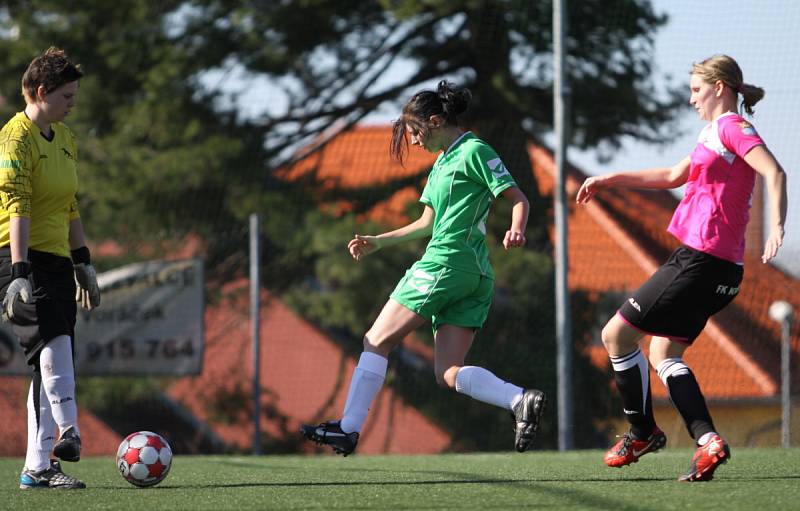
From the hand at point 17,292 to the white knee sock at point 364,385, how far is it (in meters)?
1.31

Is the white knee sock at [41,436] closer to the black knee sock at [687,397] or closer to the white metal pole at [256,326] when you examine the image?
the black knee sock at [687,397]

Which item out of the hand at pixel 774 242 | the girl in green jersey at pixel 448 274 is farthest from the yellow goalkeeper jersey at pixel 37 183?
the hand at pixel 774 242

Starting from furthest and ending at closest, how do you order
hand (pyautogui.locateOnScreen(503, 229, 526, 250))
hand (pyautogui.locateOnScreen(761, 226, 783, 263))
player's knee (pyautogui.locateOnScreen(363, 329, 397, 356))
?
1. player's knee (pyautogui.locateOnScreen(363, 329, 397, 356))
2. hand (pyautogui.locateOnScreen(503, 229, 526, 250))
3. hand (pyautogui.locateOnScreen(761, 226, 783, 263))

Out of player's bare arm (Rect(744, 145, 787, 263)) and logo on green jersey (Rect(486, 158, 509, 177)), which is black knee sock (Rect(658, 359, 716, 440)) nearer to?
player's bare arm (Rect(744, 145, 787, 263))

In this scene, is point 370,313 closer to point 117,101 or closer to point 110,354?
point 110,354

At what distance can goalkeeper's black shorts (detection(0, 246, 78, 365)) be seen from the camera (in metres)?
4.61

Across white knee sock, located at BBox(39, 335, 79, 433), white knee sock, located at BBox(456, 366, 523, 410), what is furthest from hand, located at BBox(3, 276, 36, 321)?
white knee sock, located at BBox(456, 366, 523, 410)

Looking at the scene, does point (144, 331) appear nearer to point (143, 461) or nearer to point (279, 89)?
point (279, 89)

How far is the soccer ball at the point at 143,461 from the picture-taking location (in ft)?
15.4

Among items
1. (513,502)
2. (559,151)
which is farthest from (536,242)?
(513,502)

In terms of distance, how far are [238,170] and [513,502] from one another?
7802 mm

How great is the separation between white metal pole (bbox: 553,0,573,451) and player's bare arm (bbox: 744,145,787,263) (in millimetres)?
4384

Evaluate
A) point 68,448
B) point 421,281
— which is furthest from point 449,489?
point 68,448

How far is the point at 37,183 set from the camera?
4668 mm
